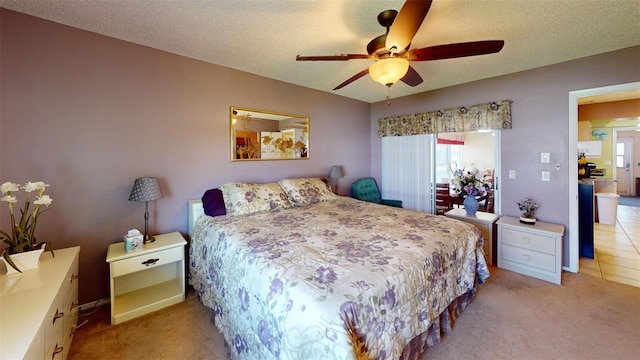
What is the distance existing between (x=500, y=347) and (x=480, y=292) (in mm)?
786

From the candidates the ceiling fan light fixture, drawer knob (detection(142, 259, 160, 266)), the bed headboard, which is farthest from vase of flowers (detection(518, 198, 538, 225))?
drawer knob (detection(142, 259, 160, 266))

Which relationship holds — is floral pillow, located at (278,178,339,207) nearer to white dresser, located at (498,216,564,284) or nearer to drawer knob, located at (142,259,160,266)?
drawer knob, located at (142,259,160,266)

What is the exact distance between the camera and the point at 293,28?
6.91 ft

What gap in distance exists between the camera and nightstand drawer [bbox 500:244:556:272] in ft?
8.67

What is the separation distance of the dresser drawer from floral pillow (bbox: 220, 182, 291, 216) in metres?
2.63

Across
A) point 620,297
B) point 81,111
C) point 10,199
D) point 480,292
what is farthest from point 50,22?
point 620,297

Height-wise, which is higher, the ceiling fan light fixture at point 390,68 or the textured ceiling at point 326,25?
the textured ceiling at point 326,25

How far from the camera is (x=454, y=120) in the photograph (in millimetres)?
3604

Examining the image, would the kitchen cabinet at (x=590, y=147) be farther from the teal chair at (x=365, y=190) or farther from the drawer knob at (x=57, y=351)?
the drawer knob at (x=57, y=351)

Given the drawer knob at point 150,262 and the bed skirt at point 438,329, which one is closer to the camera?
the bed skirt at point 438,329

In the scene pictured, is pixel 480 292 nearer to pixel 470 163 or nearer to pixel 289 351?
pixel 289 351

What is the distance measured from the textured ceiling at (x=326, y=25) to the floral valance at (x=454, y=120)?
61 cm

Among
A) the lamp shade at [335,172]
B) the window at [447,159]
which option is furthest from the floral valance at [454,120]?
the lamp shade at [335,172]

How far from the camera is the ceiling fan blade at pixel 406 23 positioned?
52.8 inches
